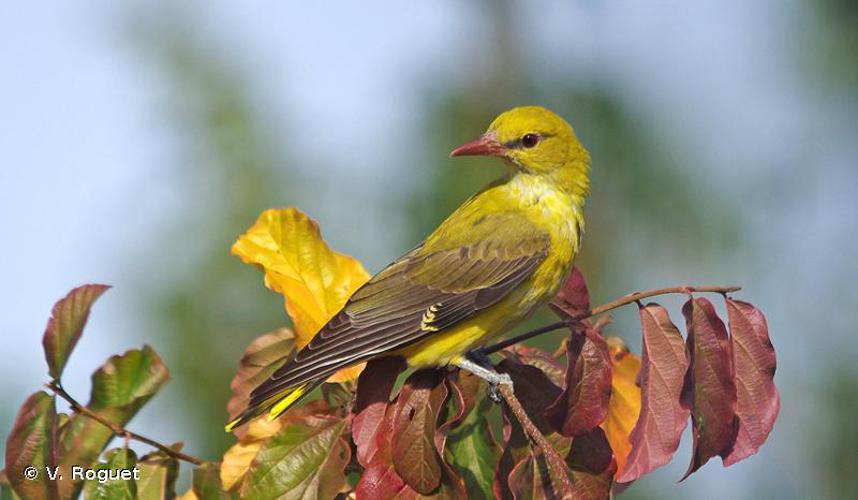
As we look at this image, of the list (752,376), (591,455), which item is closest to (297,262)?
(591,455)

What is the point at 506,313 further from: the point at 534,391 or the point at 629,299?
the point at 629,299

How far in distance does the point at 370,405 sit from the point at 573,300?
0.69 m

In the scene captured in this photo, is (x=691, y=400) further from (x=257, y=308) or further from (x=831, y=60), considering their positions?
(x=831, y=60)

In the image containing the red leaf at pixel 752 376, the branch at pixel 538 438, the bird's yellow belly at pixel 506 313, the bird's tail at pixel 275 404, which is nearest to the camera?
the branch at pixel 538 438

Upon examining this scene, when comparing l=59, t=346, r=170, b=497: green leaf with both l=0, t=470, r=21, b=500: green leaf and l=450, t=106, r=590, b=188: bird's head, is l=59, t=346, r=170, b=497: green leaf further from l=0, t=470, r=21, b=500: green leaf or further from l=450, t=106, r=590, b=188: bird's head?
l=450, t=106, r=590, b=188: bird's head

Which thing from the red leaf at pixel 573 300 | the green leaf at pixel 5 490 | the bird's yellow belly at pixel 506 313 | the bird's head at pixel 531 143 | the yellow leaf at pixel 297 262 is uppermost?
the bird's head at pixel 531 143

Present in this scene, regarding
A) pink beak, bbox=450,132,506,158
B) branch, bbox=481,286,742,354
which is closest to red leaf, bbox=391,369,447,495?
branch, bbox=481,286,742,354

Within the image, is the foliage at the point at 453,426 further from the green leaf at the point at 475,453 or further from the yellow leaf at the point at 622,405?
the yellow leaf at the point at 622,405

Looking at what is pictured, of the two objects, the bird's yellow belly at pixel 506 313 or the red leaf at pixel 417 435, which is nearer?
the red leaf at pixel 417 435

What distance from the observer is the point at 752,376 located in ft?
9.64

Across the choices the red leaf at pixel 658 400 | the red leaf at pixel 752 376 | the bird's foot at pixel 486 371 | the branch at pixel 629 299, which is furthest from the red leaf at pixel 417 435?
the red leaf at pixel 752 376

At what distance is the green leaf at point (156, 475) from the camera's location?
3.09 metres

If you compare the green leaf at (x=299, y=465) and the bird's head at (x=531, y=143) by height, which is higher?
the bird's head at (x=531, y=143)

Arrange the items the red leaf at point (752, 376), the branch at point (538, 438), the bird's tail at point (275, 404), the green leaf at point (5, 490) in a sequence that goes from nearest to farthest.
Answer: the branch at point (538, 438) → the red leaf at point (752, 376) → the green leaf at point (5, 490) → the bird's tail at point (275, 404)
